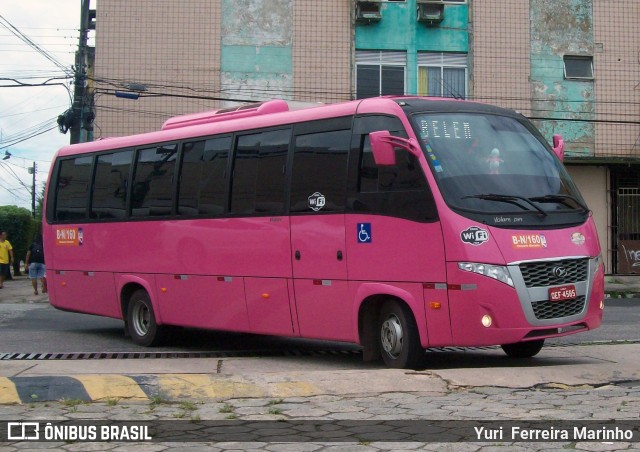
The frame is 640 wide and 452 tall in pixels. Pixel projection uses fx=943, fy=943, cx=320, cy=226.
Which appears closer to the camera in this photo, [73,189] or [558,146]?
[558,146]

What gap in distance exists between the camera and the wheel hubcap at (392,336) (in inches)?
388

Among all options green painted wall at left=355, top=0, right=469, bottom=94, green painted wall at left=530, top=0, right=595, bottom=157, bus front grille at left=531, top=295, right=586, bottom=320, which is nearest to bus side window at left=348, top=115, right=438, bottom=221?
bus front grille at left=531, top=295, right=586, bottom=320

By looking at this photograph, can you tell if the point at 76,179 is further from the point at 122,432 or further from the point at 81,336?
the point at 122,432

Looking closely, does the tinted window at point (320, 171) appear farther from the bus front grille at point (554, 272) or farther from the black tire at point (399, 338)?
the bus front grille at point (554, 272)

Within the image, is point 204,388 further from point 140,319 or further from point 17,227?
point 17,227

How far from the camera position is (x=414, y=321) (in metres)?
9.72

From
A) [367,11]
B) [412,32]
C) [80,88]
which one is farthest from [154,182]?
[412,32]

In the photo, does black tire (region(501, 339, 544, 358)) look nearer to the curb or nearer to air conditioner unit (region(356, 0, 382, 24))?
the curb

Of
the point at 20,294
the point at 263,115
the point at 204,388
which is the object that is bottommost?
the point at 20,294

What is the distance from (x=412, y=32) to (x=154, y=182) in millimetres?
17272

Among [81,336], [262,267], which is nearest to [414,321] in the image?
[262,267]

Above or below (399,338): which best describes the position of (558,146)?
above

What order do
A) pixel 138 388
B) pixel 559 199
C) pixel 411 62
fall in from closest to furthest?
pixel 138 388 → pixel 559 199 → pixel 411 62

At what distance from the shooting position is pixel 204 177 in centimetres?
1265
